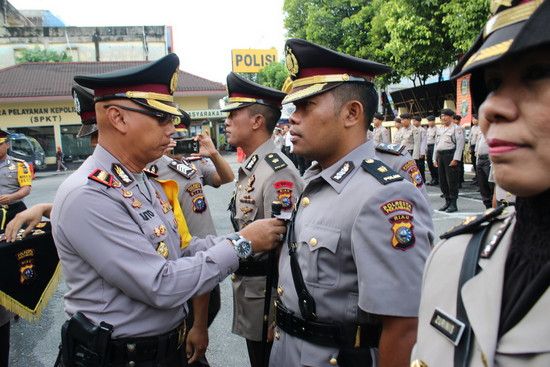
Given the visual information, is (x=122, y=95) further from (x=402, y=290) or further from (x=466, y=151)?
(x=466, y=151)

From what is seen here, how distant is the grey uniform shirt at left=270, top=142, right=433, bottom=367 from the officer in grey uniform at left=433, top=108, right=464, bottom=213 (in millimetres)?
7337

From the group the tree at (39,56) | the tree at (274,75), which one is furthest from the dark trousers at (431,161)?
the tree at (39,56)

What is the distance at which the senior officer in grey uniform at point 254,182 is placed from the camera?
2.82 metres

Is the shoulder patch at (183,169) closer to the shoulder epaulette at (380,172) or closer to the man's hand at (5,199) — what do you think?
the shoulder epaulette at (380,172)

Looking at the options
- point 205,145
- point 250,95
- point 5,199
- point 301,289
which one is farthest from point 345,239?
point 5,199

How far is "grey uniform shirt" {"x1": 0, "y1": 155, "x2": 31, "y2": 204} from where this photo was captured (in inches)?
221

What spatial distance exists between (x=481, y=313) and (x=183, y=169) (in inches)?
107

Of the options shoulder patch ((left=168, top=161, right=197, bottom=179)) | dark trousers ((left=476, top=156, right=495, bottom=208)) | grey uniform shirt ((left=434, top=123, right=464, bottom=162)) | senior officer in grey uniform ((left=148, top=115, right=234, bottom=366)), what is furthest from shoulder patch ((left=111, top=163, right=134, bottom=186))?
grey uniform shirt ((left=434, top=123, right=464, bottom=162))

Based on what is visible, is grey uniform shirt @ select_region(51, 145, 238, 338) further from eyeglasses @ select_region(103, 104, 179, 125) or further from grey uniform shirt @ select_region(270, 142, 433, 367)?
grey uniform shirt @ select_region(270, 142, 433, 367)

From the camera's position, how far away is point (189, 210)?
3188 millimetres

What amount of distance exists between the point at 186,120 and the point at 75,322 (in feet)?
9.69

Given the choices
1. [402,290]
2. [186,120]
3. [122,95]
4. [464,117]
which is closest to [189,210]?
[122,95]

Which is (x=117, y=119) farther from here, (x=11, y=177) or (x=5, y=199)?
(x=11, y=177)

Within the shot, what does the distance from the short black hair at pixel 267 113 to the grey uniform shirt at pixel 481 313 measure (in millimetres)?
2401
